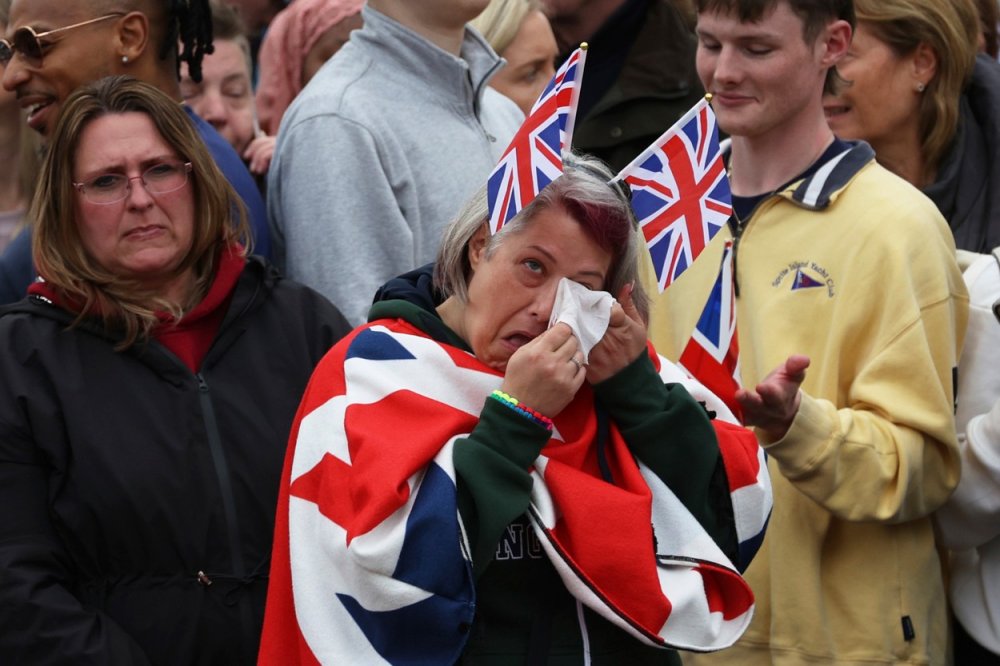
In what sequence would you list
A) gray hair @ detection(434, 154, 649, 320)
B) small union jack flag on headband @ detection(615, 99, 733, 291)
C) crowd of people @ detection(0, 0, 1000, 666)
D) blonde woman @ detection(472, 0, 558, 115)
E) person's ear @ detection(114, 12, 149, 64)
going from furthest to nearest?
1. blonde woman @ detection(472, 0, 558, 115)
2. person's ear @ detection(114, 12, 149, 64)
3. small union jack flag on headband @ detection(615, 99, 733, 291)
4. gray hair @ detection(434, 154, 649, 320)
5. crowd of people @ detection(0, 0, 1000, 666)

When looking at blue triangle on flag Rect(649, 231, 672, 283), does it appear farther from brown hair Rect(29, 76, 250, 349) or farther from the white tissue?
brown hair Rect(29, 76, 250, 349)

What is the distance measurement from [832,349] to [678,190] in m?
0.92

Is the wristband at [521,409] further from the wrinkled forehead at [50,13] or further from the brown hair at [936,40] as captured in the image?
the brown hair at [936,40]

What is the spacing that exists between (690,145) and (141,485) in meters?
1.40

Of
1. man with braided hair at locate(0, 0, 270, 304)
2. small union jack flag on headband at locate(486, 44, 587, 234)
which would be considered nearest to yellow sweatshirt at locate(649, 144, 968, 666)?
small union jack flag on headband at locate(486, 44, 587, 234)

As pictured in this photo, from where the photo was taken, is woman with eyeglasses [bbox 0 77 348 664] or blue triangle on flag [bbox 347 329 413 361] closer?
blue triangle on flag [bbox 347 329 413 361]

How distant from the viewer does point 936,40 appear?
4.78 metres

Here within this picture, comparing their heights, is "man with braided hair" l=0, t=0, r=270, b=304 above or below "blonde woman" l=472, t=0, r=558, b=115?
above

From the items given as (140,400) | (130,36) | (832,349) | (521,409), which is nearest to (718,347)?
(832,349)

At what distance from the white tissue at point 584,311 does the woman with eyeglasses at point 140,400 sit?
100 centimetres

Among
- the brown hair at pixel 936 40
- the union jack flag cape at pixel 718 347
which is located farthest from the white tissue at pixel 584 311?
the brown hair at pixel 936 40

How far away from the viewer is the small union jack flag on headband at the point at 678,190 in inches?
127

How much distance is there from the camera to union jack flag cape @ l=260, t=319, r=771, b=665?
2846mm

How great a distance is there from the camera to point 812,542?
400 cm
